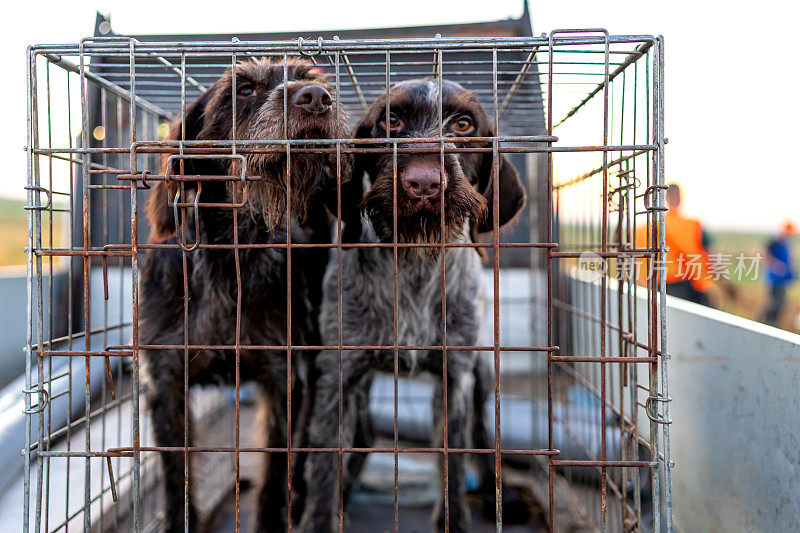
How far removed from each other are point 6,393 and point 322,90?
8.41 feet

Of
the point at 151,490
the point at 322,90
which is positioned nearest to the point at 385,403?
the point at 151,490

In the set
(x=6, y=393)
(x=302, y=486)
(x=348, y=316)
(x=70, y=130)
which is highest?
(x=70, y=130)

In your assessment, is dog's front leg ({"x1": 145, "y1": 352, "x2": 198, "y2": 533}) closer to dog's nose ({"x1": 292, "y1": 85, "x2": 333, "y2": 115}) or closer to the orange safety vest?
dog's nose ({"x1": 292, "y1": 85, "x2": 333, "y2": 115})

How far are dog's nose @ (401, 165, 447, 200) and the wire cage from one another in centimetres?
16

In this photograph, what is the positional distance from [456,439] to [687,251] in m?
3.14

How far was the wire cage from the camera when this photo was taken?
1387 mm

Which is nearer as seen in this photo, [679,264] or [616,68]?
[616,68]

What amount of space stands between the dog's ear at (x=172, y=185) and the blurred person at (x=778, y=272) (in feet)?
23.5

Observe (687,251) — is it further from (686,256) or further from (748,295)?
(748,295)

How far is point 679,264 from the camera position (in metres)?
4.35

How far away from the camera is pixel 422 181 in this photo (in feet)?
5.13

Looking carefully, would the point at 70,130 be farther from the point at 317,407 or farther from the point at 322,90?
the point at 317,407

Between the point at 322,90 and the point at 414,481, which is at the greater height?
the point at 322,90

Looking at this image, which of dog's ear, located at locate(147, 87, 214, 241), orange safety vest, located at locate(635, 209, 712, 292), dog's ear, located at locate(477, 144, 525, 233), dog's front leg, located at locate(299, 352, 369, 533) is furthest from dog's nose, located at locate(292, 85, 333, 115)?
orange safety vest, located at locate(635, 209, 712, 292)
